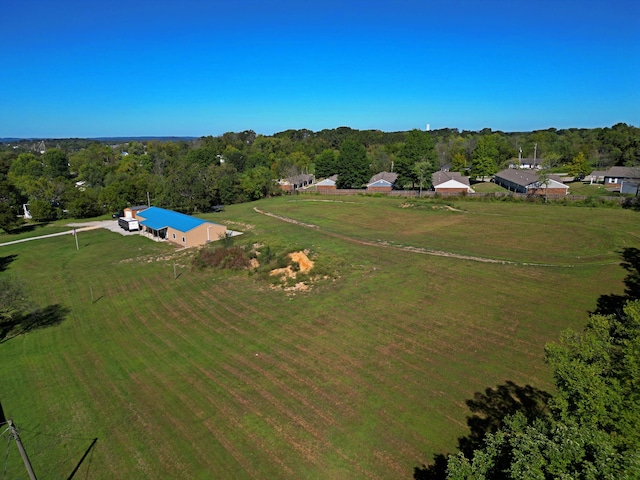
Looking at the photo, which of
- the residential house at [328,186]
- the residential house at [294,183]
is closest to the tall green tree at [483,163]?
the residential house at [328,186]

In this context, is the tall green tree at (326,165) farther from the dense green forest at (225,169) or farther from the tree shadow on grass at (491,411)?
the tree shadow on grass at (491,411)

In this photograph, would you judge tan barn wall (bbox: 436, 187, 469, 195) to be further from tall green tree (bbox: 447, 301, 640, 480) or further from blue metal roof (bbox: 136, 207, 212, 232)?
tall green tree (bbox: 447, 301, 640, 480)

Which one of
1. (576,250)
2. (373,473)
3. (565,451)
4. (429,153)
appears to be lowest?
(373,473)

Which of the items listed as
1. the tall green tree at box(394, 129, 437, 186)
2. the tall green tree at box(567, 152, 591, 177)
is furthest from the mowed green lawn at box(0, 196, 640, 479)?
the tall green tree at box(567, 152, 591, 177)

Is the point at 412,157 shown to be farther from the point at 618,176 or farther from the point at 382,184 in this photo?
the point at 618,176

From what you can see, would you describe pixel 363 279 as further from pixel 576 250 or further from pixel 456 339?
pixel 576 250

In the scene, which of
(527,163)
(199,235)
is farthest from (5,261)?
(527,163)

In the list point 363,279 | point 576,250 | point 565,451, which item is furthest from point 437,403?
point 576,250
